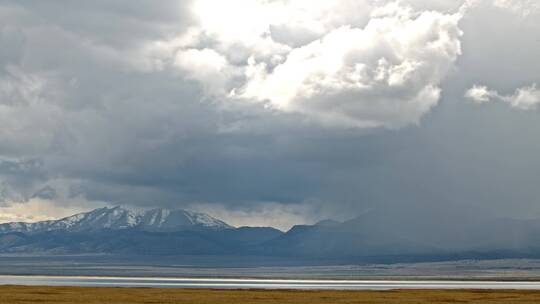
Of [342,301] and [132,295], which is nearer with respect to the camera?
[342,301]

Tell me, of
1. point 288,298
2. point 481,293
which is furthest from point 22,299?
point 481,293

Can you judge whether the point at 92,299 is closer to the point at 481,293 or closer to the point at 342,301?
the point at 342,301

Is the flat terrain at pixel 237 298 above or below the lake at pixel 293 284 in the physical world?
below

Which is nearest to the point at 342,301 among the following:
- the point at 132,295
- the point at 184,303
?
the point at 184,303

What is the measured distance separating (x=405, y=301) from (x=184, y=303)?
2647 cm

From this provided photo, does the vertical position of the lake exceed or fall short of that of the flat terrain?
it exceeds it

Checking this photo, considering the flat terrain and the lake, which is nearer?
the flat terrain

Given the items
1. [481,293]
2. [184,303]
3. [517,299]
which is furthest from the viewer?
[481,293]

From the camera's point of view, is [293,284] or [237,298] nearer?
[237,298]

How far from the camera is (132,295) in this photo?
109312mm

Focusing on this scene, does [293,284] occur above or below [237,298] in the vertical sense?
above

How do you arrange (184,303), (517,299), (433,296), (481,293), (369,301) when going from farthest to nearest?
(481,293) → (433,296) → (517,299) → (369,301) → (184,303)

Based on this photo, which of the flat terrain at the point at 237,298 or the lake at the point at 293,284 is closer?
the flat terrain at the point at 237,298

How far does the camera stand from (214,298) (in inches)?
4063
